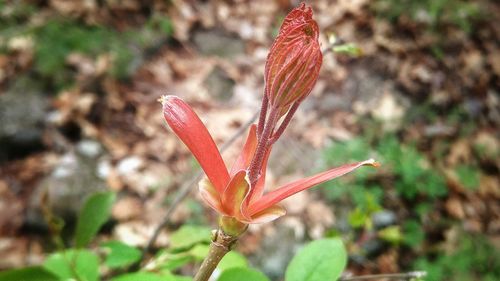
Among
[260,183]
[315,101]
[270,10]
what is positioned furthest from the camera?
[270,10]

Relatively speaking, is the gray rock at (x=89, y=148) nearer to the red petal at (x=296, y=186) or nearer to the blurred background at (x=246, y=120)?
the blurred background at (x=246, y=120)

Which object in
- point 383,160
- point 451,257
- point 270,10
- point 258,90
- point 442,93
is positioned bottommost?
point 451,257

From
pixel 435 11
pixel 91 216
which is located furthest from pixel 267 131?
pixel 435 11

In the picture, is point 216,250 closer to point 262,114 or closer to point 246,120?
point 262,114

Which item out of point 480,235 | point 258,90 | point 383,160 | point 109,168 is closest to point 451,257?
point 480,235

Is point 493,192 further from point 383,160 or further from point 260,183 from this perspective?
point 260,183

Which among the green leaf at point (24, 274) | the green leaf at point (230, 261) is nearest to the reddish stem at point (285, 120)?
the green leaf at point (24, 274)

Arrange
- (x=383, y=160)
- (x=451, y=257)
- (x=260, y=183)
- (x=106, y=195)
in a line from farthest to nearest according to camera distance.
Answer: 1. (x=383, y=160)
2. (x=451, y=257)
3. (x=106, y=195)
4. (x=260, y=183)
